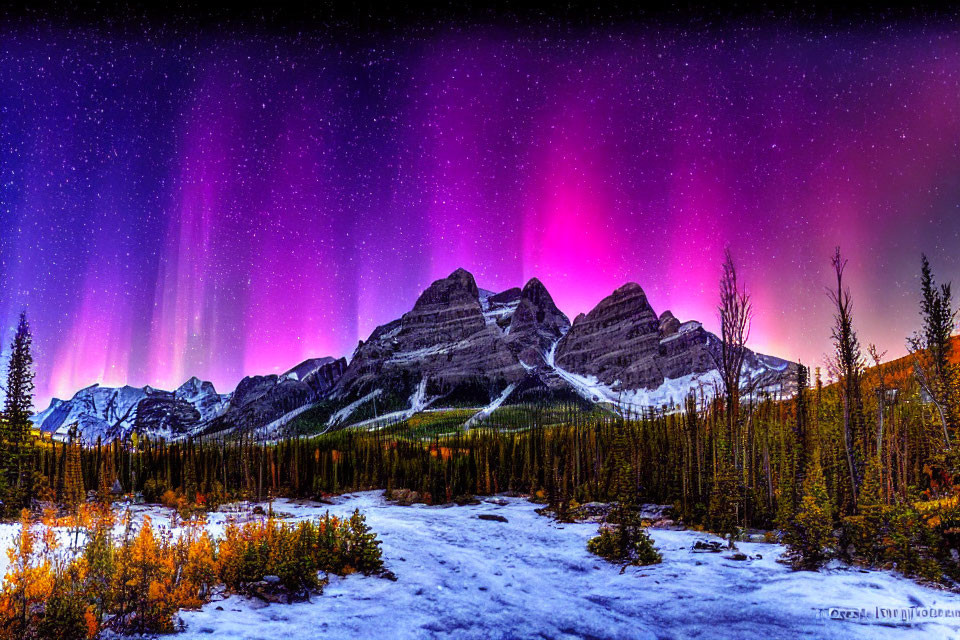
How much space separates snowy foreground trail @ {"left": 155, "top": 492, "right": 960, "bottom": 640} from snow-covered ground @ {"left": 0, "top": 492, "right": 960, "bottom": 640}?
1.2 inches

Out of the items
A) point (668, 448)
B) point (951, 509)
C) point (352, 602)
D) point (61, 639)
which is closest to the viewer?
point (61, 639)

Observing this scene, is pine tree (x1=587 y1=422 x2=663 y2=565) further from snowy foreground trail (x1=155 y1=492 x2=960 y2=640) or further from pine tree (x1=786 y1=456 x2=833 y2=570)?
pine tree (x1=786 y1=456 x2=833 y2=570)

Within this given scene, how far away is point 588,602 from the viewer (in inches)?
534

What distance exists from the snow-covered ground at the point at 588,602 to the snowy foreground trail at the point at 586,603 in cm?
3

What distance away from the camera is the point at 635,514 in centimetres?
1825

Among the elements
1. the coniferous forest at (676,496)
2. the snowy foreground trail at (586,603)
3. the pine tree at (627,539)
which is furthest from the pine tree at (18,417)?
the pine tree at (627,539)

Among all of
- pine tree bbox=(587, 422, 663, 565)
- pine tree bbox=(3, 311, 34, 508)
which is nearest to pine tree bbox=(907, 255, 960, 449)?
pine tree bbox=(587, 422, 663, 565)

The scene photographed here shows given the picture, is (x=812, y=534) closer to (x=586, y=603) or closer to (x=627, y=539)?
(x=627, y=539)

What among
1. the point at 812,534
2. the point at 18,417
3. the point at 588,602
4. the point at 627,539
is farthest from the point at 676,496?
the point at 18,417

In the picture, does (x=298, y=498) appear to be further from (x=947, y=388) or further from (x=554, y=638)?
(x=947, y=388)

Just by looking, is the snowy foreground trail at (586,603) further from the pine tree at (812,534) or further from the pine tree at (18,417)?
the pine tree at (18,417)

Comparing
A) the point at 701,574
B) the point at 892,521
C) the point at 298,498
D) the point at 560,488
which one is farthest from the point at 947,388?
the point at 298,498

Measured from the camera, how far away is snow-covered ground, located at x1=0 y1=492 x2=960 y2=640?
10508mm

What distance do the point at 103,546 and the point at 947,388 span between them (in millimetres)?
23748
